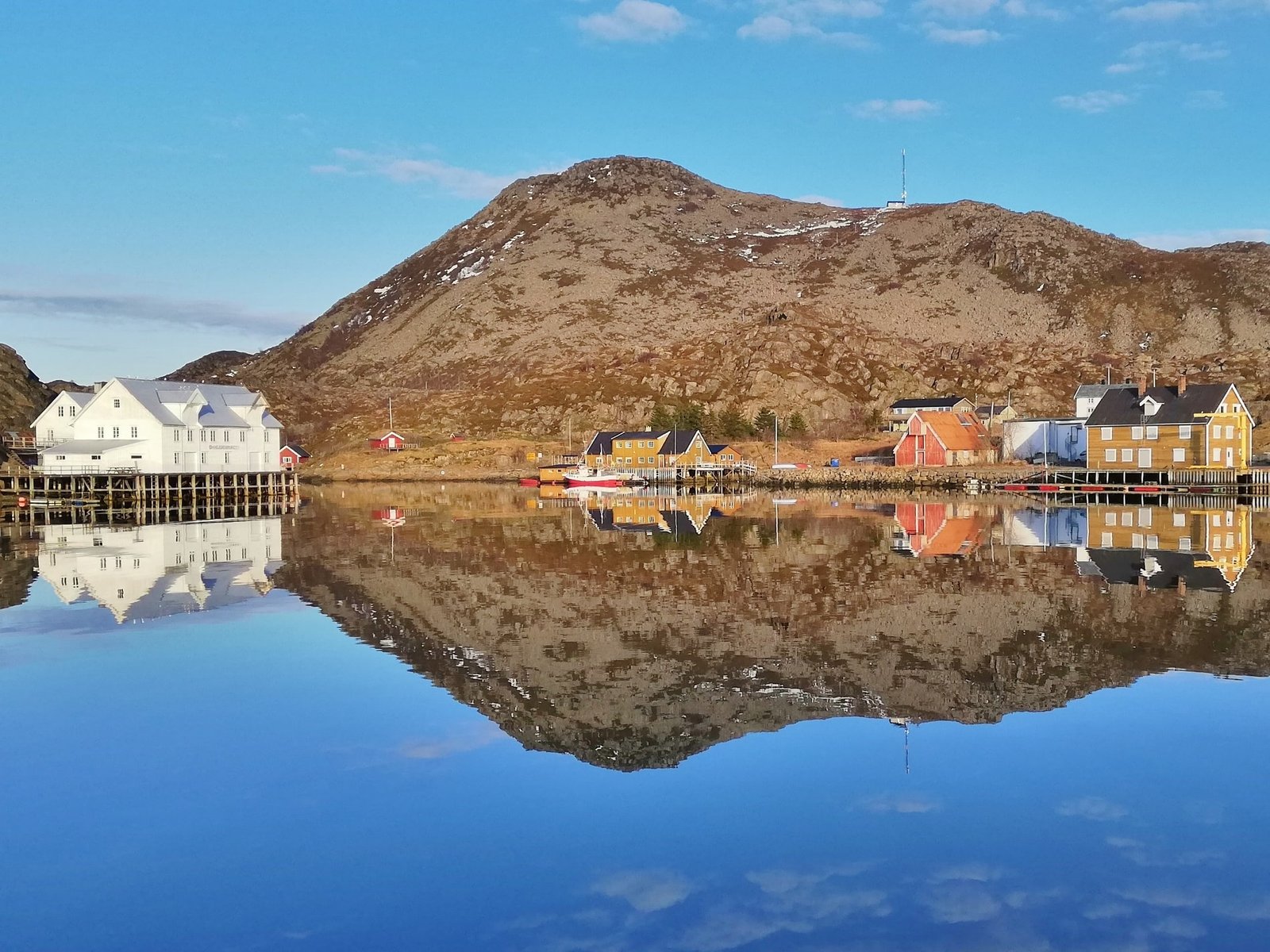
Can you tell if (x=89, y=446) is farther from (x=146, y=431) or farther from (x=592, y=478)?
(x=592, y=478)

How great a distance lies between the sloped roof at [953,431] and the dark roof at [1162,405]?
55.9 ft

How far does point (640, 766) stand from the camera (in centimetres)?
1340

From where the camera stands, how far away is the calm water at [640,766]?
30.3ft

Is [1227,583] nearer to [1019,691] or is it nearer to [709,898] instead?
[1019,691]

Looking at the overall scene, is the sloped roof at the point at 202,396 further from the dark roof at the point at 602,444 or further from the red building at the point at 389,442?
the red building at the point at 389,442

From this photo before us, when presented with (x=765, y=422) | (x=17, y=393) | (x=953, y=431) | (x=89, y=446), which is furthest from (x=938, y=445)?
(x=17, y=393)

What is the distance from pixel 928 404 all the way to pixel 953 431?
23.9 m

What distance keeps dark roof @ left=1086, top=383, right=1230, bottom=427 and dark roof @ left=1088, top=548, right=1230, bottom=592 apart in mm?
46997

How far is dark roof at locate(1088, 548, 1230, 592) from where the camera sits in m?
29.5

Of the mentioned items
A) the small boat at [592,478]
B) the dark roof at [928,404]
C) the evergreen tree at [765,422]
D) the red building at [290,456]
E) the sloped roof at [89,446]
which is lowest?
the small boat at [592,478]

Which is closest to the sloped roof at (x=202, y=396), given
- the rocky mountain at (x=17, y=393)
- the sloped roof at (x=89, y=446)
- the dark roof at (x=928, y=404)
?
the sloped roof at (x=89, y=446)

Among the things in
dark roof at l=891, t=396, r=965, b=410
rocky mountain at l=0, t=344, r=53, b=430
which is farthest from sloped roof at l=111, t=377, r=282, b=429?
dark roof at l=891, t=396, r=965, b=410

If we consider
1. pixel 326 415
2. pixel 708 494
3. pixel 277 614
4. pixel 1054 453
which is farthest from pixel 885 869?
pixel 326 415

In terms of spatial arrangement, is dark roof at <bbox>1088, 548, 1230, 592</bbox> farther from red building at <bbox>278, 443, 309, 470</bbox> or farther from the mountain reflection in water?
red building at <bbox>278, 443, 309, 470</bbox>
